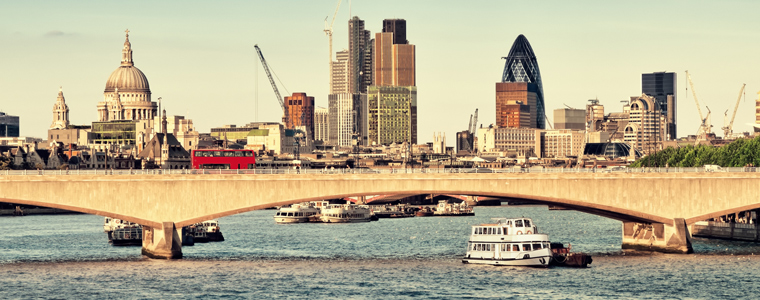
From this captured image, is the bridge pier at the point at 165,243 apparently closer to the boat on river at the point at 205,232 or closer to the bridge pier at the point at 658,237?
the boat on river at the point at 205,232

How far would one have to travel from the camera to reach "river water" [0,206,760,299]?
9369cm

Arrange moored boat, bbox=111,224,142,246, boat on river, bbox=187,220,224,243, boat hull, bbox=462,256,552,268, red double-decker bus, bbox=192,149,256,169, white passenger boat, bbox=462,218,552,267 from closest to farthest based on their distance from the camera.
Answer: white passenger boat, bbox=462,218,552,267 → boat hull, bbox=462,256,552,268 → red double-decker bus, bbox=192,149,256,169 → moored boat, bbox=111,224,142,246 → boat on river, bbox=187,220,224,243

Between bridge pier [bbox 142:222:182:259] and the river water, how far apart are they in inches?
59.6

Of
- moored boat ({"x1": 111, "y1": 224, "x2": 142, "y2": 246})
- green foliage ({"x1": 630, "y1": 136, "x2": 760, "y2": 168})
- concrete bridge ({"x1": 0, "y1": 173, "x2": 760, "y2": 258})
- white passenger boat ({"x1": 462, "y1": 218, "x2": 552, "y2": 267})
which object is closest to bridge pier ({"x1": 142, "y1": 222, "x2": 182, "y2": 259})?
concrete bridge ({"x1": 0, "y1": 173, "x2": 760, "y2": 258})

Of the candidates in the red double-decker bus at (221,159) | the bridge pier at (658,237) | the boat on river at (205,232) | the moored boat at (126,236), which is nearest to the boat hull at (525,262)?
the bridge pier at (658,237)

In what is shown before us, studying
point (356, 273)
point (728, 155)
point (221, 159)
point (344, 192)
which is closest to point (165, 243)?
point (344, 192)

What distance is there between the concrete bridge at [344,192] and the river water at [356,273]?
4.04 m

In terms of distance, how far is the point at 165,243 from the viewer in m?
116

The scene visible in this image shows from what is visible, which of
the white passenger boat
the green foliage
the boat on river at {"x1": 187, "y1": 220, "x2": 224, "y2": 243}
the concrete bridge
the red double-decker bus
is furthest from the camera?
the green foliage

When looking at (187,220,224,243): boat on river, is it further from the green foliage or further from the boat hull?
the green foliage

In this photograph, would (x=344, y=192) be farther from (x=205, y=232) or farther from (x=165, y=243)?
(x=205, y=232)

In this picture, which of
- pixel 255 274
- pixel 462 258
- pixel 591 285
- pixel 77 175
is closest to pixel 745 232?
pixel 462 258

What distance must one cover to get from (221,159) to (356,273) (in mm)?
33156

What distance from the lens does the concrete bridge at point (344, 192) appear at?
11612 cm
